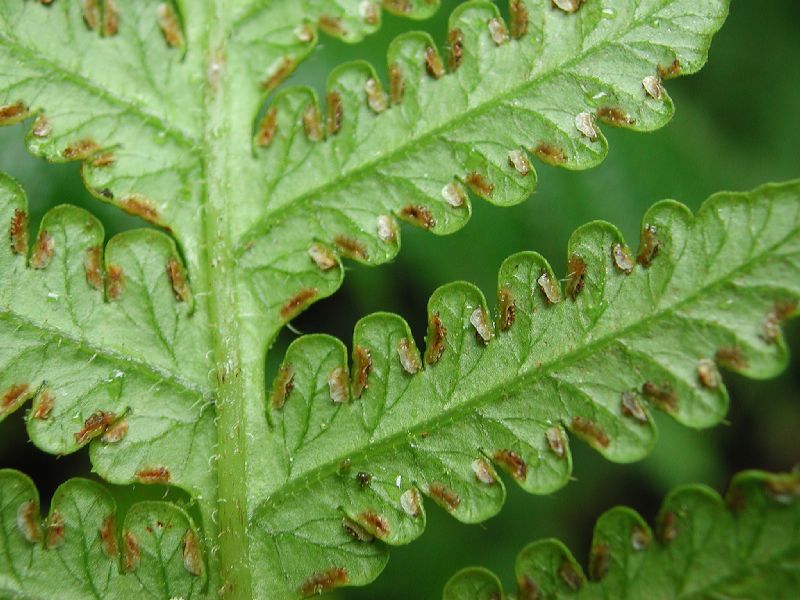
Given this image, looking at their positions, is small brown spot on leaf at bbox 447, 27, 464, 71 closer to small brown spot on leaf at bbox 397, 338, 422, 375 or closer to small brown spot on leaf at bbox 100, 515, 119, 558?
small brown spot on leaf at bbox 397, 338, 422, 375

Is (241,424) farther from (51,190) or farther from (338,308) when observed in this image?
(338,308)

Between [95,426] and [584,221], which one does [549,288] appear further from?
[584,221]

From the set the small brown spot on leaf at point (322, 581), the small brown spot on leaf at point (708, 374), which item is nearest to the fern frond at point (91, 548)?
the small brown spot on leaf at point (322, 581)

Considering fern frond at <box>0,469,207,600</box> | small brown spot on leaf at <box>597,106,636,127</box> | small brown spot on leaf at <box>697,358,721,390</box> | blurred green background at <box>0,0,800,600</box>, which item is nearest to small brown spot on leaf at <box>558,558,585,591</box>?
small brown spot on leaf at <box>697,358,721,390</box>

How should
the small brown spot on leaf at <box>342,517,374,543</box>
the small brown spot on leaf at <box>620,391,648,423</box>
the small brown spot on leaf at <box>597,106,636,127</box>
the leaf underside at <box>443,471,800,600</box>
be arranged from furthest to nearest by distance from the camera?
the small brown spot on leaf at <box>597,106,636,127</box>, the small brown spot on leaf at <box>342,517,374,543</box>, the small brown spot on leaf at <box>620,391,648,423</box>, the leaf underside at <box>443,471,800,600</box>

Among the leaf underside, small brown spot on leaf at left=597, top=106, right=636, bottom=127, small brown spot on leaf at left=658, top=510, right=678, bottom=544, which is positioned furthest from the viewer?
small brown spot on leaf at left=597, top=106, right=636, bottom=127

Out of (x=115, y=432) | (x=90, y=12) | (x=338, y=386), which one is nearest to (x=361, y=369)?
(x=338, y=386)
